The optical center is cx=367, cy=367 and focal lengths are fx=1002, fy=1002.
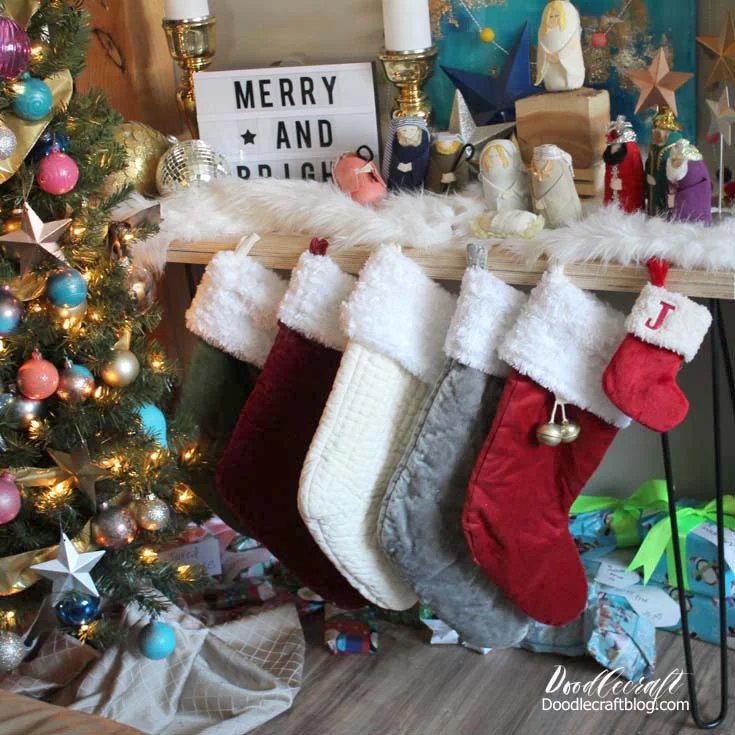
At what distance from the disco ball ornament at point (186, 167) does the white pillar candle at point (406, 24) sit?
395 mm

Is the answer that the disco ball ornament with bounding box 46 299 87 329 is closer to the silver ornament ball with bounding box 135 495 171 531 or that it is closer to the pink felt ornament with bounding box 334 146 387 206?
the silver ornament ball with bounding box 135 495 171 531

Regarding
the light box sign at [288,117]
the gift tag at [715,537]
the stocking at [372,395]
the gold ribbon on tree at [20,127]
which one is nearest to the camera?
the gold ribbon on tree at [20,127]

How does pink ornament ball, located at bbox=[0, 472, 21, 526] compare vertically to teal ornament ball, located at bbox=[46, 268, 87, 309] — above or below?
below

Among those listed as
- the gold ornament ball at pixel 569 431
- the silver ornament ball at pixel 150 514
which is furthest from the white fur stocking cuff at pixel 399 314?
the silver ornament ball at pixel 150 514

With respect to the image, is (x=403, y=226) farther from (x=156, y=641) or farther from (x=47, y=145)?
(x=156, y=641)

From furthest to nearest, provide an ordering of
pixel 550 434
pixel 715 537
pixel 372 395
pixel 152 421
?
pixel 715 537, pixel 152 421, pixel 372 395, pixel 550 434

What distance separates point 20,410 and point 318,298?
498 millimetres

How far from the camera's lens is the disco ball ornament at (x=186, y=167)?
187cm

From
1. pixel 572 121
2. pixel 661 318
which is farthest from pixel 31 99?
pixel 661 318

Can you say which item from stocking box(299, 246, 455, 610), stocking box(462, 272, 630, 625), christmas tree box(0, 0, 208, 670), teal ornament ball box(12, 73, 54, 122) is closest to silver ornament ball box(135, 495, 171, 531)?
christmas tree box(0, 0, 208, 670)

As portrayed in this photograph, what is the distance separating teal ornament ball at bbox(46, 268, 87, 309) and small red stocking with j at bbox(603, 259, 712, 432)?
2.55 ft

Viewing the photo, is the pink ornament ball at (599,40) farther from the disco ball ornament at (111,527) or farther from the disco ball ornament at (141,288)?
the disco ball ornament at (111,527)

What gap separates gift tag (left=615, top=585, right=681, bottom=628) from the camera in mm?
1821

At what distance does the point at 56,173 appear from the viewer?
147 cm
